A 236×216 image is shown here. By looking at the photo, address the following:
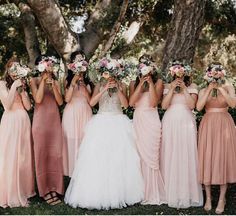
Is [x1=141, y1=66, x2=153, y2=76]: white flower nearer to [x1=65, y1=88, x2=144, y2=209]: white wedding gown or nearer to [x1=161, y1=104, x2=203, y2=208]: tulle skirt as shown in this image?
[x1=161, y1=104, x2=203, y2=208]: tulle skirt

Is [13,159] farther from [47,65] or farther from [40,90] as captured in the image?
Answer: [47,65]

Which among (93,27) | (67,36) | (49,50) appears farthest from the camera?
(49,50)

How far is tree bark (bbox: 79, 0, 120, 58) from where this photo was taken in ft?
40.4

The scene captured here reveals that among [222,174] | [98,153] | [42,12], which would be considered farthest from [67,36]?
[222,174]

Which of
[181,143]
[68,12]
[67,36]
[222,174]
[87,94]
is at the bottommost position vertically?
[222,174]

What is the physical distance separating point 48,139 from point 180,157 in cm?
185

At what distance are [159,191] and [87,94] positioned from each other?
5.67ft

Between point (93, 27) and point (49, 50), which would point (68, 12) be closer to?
point (49, 50)

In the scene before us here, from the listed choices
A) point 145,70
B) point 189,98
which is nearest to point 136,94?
point 145,70

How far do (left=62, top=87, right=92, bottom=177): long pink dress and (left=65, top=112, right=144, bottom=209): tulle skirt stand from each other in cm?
25

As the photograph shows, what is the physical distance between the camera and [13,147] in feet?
22.0

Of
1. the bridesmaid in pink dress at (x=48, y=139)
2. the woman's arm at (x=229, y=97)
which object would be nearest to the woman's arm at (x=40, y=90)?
the bridesmaid in pink dress at (x=48, y=139)

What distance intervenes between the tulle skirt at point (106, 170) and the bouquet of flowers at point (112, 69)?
23.7 inches

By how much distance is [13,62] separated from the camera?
22.0 feet
